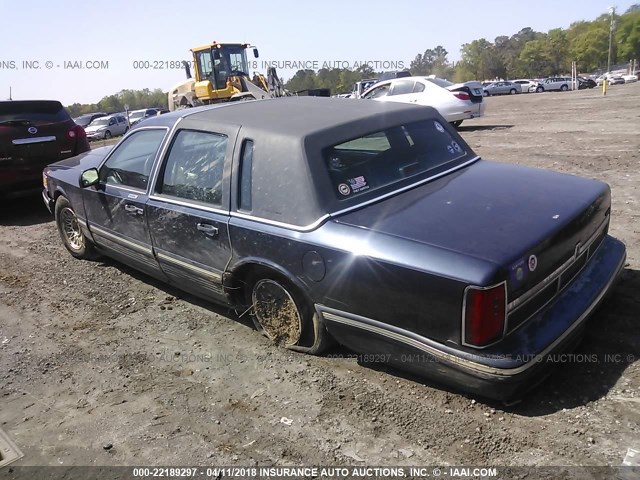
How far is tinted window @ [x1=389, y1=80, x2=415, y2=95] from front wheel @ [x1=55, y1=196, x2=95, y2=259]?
10486 millimetres

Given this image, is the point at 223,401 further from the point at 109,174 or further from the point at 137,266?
the point at 109,174

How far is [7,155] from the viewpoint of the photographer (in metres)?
7.34

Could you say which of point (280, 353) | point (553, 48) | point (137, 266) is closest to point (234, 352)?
point (280, 353)

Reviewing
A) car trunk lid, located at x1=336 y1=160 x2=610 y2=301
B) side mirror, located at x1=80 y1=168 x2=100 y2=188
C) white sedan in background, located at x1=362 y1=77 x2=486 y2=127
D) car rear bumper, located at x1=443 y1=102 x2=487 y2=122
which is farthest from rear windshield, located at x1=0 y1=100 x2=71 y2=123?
car rear bumper, located at x1=443 y1=102 x2=487 y2=122

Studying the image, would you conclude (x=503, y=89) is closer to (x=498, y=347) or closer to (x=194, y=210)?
(x=194, y=210)

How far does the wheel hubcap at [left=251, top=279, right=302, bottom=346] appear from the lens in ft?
11.2

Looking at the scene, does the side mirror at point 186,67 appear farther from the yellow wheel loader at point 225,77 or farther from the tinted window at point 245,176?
the tinted window at point 245,176

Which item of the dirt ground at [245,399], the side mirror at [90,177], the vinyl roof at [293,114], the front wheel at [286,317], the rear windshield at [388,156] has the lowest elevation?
the dirt ground at [245,399]

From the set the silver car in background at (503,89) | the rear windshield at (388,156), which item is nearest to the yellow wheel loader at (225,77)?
the rear windshield at (388,156)

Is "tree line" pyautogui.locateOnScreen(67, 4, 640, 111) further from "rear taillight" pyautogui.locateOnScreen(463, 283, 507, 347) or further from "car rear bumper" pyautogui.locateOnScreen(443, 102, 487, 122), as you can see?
"rear taillight" pyautogui.locateOnScreen(463, 283, 507, 347)

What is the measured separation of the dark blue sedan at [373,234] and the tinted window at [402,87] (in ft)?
34.4

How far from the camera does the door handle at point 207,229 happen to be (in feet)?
11.8

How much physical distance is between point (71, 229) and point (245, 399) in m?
Result: 3.71

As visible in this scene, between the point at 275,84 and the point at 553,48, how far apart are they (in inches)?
3538
